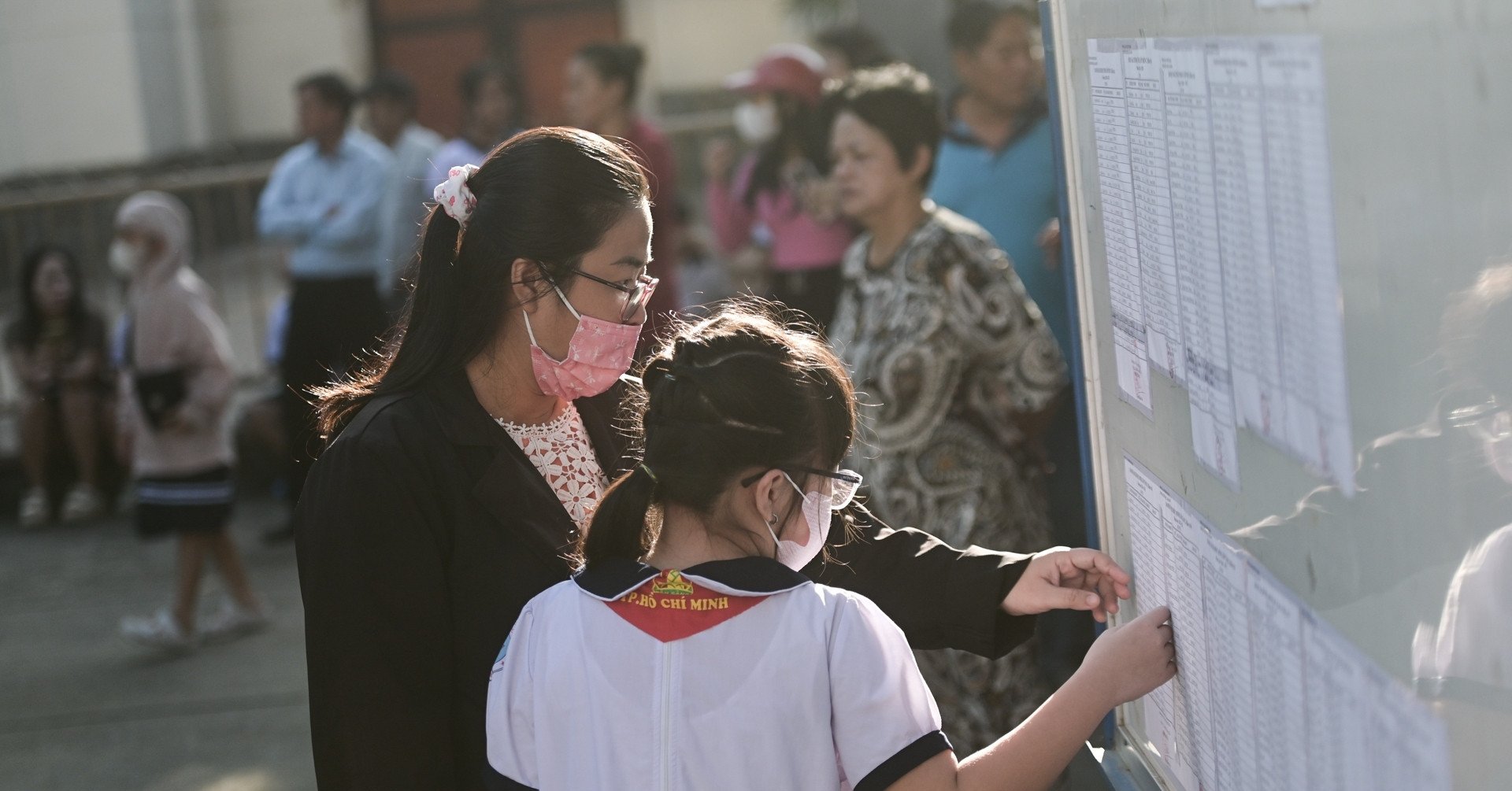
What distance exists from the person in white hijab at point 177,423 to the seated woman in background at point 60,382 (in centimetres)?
168

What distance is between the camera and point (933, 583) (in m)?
2.01

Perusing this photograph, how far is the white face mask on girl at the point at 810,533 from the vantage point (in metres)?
1.66

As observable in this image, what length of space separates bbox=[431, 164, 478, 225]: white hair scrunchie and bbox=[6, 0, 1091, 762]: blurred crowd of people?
2 centimetres

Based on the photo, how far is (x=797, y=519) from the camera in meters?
1.66

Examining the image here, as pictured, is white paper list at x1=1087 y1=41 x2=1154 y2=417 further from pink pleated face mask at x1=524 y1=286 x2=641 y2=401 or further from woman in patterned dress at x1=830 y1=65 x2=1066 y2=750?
woman in patterned dress at x1=830 y1=65 x2=1066 y2=750

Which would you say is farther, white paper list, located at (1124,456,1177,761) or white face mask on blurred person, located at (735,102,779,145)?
white face mask on blurred person, located at (735,102,779,145)

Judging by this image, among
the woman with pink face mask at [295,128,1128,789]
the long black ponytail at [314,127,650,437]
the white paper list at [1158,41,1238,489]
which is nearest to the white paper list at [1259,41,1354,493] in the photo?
the white paper list at [1158,41,1238,489]

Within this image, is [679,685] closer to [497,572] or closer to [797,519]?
[797,519]

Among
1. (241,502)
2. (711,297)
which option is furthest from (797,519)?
(241,502)

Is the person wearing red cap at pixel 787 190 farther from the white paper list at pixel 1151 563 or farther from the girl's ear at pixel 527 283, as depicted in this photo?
the white paper list at pixel 1151 563

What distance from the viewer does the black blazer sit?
5.88ft

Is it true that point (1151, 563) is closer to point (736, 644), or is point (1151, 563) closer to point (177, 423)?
point (736, 644)

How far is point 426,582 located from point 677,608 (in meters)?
0.41

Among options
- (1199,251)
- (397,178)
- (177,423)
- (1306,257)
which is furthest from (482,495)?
(397,178)
